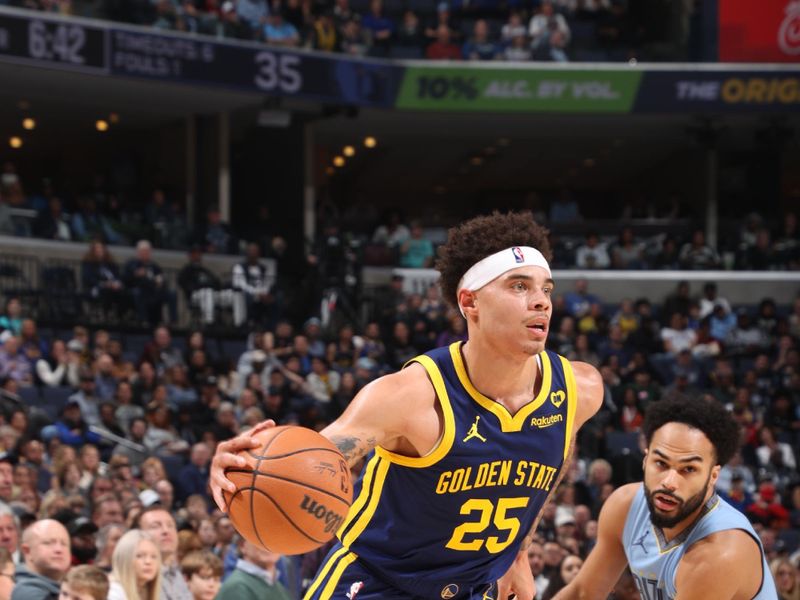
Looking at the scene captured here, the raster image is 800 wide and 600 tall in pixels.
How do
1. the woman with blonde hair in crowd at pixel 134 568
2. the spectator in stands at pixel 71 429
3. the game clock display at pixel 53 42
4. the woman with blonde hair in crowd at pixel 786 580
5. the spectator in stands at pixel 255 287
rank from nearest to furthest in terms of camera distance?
the woman with blonde hair in crowd at pixel 134 568
the woman with blonde hair in crowd at pixel 786 580
the spectator in stands at pixel 71 429
the game clock display at pixel 53 42
the spectator in stands at pixel 255 287

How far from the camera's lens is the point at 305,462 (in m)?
4.73

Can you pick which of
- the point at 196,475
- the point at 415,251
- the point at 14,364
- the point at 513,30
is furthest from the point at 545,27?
the point at 196,475

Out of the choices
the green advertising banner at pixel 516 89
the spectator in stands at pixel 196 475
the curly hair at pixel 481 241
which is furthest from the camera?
the green advertising banner at pixel 516 89

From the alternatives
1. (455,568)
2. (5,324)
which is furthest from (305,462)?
(5,324)

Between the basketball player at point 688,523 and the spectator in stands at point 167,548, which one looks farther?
the spectator in stands at point 167,548

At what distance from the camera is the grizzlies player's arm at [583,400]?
18.6 ft

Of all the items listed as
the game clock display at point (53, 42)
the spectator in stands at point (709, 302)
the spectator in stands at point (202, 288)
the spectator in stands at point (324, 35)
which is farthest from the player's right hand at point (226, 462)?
the spectator in stands at point (324, 35)

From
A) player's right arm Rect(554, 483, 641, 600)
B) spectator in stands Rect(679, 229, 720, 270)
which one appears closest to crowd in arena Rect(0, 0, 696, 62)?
spectator in stands Rect(679, 229, 720, 270)

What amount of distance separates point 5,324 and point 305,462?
13.1 m

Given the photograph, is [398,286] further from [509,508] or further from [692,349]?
[509,508]

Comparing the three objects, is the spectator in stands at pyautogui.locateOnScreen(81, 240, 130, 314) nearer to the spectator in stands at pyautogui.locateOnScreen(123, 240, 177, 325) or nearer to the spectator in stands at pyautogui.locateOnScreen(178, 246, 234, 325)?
the spectator in stands at pyautogui.locateOnScreen(123, 240, 177, 325)

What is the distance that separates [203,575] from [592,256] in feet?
55.4

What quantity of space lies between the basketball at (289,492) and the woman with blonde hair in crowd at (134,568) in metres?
2.79

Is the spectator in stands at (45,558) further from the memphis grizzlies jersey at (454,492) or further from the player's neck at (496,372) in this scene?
the player's neck at (496,372)
